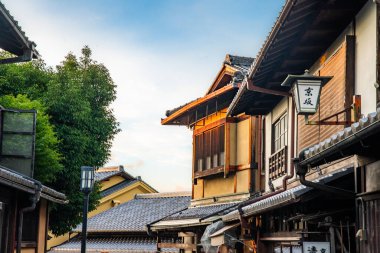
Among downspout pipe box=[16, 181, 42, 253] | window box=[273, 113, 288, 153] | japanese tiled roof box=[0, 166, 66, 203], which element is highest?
window box=[273, 113, 288, 153]

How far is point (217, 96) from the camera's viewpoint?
26422mm

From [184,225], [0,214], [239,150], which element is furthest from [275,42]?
[184,225]

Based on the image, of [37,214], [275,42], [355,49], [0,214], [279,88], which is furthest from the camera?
[37,214]

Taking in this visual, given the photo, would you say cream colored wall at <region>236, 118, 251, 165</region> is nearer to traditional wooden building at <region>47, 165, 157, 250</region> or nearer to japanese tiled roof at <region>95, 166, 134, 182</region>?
traditional wooden building at <region>47, 165, 157, 250</region>

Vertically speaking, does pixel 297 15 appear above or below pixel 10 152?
above

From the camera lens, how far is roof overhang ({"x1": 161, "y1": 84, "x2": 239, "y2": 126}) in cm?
2581

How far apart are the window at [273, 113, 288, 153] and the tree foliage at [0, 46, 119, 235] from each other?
7707 millimetres

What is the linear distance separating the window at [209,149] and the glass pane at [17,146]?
940cm

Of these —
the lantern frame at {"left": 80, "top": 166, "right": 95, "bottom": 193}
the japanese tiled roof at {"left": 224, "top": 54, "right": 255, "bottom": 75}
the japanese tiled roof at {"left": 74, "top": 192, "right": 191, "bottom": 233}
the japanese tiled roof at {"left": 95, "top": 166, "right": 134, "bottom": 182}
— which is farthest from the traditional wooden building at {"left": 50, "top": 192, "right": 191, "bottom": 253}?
the lantern frame at {"left": 80, "top": 166, "right": 95, "bottom": 193}

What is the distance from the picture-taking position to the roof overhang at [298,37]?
12453 mm

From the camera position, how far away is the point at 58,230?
26.8 metres

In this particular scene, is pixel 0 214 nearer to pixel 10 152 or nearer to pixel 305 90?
pixel 10 152

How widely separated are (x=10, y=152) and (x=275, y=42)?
7967mm

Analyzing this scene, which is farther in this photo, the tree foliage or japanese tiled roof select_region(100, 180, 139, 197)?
japanese tiled roof select_region(100, 180, 139, 197)
